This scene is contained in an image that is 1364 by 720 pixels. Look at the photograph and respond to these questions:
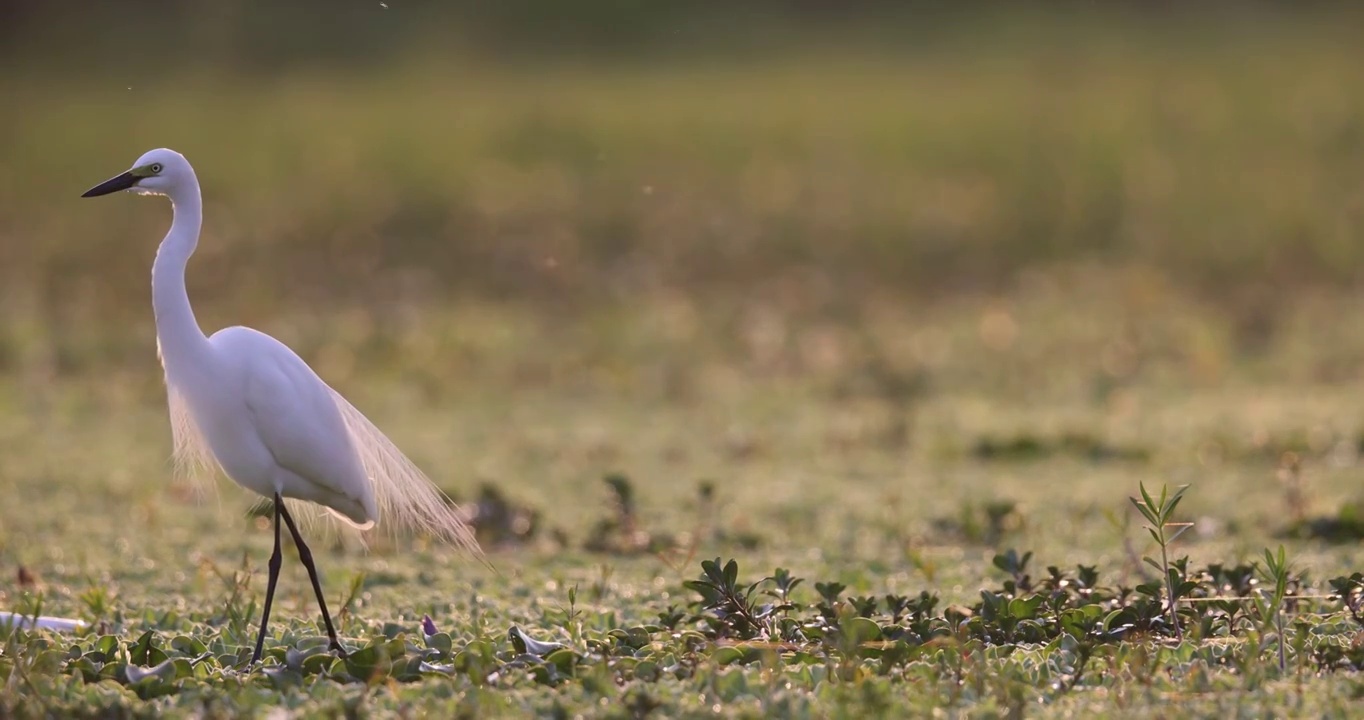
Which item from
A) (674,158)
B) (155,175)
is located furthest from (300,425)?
(674,158)

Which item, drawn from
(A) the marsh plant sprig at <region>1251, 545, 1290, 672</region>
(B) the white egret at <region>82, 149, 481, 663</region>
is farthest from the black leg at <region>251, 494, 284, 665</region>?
(A) the marsh plant sprig at <region>1251, 545, 1290, 672</region>

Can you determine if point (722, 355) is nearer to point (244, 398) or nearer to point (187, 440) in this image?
point (187, 440)

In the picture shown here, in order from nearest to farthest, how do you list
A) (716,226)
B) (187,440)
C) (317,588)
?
(317,588)
(187,440)
(716,226)

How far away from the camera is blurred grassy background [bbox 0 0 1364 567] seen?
729cm

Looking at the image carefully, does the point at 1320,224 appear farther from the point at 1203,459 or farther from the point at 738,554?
the point at 738,554

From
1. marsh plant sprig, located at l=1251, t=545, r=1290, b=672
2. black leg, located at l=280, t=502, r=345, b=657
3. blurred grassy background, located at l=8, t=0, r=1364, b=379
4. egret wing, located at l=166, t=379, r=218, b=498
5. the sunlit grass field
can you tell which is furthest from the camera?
blurred grassy background, located at l=8, t=0, r=1364, b=379

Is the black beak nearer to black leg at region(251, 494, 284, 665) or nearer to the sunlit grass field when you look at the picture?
black leg at region(251, 494, 284, 665)

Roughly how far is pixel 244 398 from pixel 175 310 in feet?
0.79

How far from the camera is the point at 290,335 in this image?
897cm

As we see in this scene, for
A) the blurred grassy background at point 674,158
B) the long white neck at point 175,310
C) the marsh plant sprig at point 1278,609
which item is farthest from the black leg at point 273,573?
the blurred grassy background at point 674,158

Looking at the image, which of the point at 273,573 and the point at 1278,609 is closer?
the point at 1278,609

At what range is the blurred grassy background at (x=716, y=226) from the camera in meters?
7.29

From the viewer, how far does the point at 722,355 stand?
8852mm

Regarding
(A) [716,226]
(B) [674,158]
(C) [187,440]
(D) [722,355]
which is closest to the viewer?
(C) [187,440]
